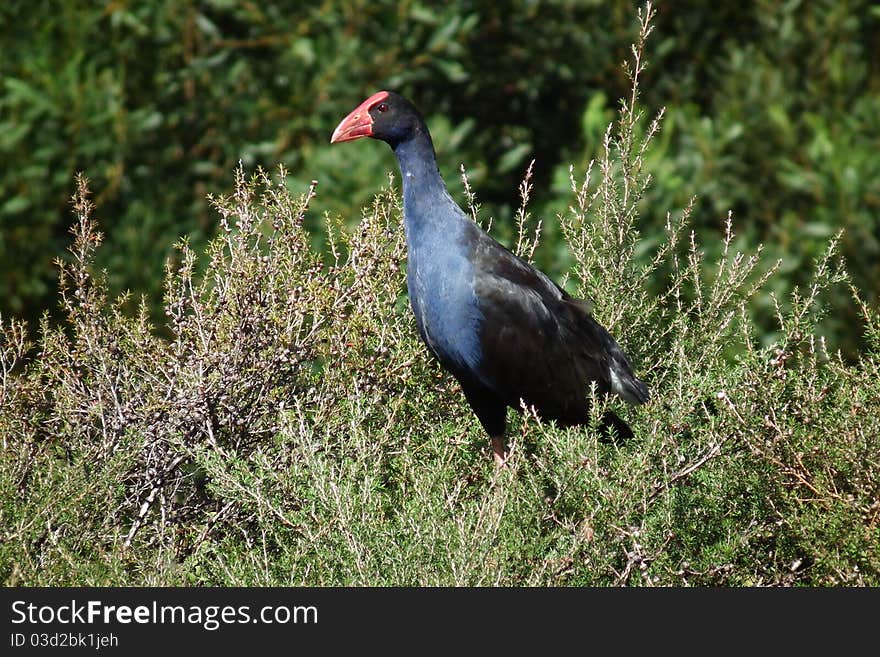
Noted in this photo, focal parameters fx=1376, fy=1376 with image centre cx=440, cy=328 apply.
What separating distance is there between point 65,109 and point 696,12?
3.61m

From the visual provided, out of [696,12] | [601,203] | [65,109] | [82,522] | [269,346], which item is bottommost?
[82,522]

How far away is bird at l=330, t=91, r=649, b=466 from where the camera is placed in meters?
4.51

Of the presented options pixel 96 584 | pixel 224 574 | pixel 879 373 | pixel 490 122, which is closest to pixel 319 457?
pixel 224 574

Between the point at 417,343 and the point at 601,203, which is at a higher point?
the point at 601,203

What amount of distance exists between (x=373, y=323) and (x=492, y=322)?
40 centimetres

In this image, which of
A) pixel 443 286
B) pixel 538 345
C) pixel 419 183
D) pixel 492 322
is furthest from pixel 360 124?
pixel 538 345

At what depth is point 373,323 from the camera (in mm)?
4426

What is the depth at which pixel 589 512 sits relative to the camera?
12.0 ft

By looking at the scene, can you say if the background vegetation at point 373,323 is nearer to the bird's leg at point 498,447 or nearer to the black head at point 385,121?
the bird's leg at point 498,447

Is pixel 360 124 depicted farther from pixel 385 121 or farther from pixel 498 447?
pixel 498 447

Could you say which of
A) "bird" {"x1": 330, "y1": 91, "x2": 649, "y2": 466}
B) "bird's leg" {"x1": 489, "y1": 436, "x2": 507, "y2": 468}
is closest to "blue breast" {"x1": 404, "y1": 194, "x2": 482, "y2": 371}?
"bird" {"x1": 330, "y1": 91, "x2": 649, "y2": 466}

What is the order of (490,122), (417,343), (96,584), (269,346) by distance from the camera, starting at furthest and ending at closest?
(490,122)
(417,343)
(269,346)
(96,584)

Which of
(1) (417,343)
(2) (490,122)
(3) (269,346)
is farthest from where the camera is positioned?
(2) (490,122)

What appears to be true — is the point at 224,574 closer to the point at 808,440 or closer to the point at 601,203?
the point at 808,440
